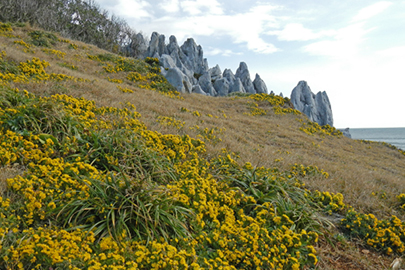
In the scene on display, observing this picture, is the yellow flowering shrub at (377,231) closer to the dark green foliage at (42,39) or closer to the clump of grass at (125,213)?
the clump of grass at (125,213)

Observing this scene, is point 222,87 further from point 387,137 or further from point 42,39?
point 387,137

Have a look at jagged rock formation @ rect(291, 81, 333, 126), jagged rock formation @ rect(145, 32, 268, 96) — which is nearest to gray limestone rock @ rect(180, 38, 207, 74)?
jagged rock formation @ rect(145, 32, 268, 96)

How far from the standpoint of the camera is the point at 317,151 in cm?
1061

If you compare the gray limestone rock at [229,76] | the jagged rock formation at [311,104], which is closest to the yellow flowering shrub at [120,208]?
the jagged rock formation at [311,104]

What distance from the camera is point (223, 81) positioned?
1822 inches

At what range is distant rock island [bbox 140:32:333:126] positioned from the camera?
46.3 metres

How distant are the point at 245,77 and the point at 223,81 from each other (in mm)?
14160

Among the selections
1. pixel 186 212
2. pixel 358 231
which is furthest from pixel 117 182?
pixel 358 231

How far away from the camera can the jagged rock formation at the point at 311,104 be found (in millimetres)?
51656

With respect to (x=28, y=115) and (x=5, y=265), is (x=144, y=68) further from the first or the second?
(x=5, y=265)

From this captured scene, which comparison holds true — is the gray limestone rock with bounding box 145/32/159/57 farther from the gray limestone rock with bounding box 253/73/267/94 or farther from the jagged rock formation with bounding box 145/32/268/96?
the gray limestone rock with bounding box 253/73/267/94

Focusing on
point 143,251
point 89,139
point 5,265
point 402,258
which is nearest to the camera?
point 5,265

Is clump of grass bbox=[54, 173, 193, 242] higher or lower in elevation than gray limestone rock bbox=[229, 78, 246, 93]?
lower

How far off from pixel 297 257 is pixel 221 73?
60.0 m
